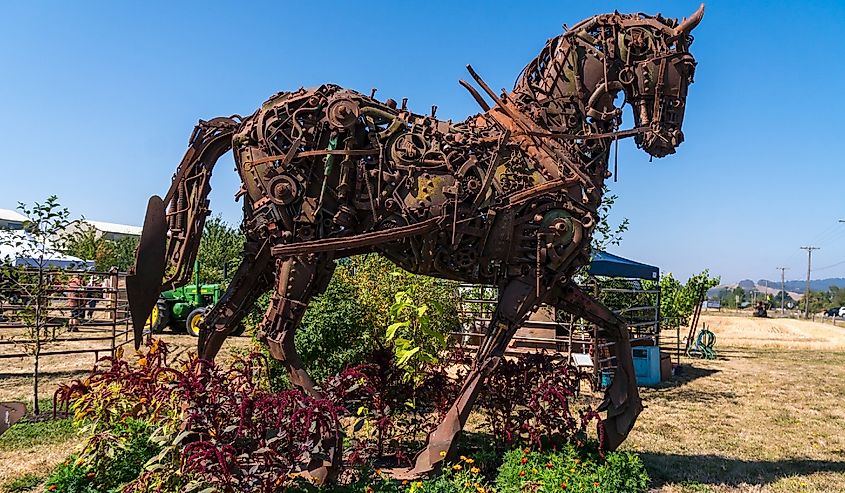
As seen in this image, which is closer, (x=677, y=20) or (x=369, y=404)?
(x=677, y=20)

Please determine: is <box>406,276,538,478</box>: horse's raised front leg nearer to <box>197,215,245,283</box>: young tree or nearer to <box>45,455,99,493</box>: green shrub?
<box>45,455,99,493</box>: green shrub

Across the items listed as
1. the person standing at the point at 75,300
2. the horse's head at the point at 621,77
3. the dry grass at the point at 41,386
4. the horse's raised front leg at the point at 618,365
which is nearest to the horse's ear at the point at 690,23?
the horse's head at the point at 621,77

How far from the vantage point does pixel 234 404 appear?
369 centimetres

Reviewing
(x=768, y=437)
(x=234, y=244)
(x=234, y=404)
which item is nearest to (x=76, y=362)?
(x=234, y=404)

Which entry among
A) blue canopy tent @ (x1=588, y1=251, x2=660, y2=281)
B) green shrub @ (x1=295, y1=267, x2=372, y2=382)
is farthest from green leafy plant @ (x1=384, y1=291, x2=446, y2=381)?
blue canopy tent @ (x1=588, y1=251, x2=660, y2=281)

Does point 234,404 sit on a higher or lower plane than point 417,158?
lower

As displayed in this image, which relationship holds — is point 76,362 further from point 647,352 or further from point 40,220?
point 647,352

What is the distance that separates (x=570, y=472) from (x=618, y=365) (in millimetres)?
998

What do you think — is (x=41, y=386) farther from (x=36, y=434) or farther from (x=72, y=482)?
(x=72, y=482)

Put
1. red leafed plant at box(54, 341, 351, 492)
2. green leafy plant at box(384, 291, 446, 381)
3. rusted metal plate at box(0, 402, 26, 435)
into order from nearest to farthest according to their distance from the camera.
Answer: rusted metal plate at box(0, 402, 26, 435), red leafed plant at box(54, 341, 351, 492), green leafy plant at box(384, 291, 446, 381)

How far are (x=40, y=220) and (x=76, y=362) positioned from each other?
4882 millimetres

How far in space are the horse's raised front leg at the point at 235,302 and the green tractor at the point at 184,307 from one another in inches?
452

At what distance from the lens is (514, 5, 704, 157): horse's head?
4.54m

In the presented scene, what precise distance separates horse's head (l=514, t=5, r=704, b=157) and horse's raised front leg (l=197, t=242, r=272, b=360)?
247 cm
